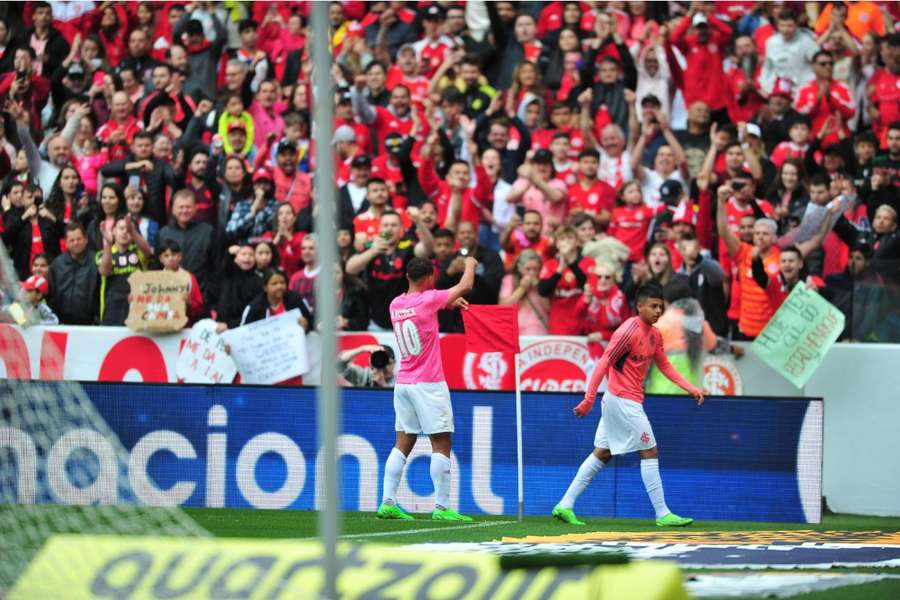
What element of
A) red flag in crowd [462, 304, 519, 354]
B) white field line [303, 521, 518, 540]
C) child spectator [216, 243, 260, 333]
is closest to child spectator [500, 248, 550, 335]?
child spectator [216, 243, 260, 333]

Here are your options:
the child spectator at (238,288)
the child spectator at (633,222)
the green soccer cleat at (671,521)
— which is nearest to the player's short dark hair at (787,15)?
the child spectator at (633,222)

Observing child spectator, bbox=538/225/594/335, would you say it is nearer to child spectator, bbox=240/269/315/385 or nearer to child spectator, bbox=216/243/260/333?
child spectator, bbox=240/269/315/385

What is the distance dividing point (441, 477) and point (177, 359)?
549cm

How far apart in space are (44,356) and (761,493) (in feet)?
27.5

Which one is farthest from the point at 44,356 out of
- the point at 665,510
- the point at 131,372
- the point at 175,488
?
the point at 665,510

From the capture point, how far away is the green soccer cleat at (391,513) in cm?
1426

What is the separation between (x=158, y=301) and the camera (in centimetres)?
1872

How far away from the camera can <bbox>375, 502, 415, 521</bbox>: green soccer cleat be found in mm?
14258

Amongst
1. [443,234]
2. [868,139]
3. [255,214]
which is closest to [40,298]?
[255,214]

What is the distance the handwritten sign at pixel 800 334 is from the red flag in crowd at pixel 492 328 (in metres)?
3.58

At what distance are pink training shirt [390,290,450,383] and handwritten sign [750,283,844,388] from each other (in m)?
4.57

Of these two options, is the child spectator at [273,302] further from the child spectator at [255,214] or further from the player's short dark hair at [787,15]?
the player's short dark hair at [787,15]

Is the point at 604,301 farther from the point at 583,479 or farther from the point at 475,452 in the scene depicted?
the point at 583,479

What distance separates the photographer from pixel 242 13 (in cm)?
2422
